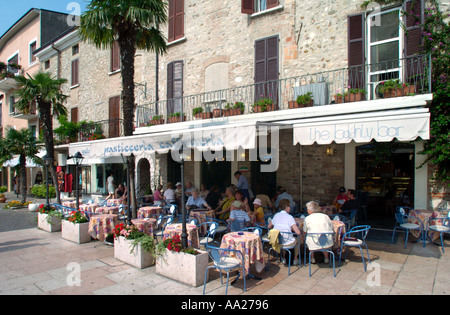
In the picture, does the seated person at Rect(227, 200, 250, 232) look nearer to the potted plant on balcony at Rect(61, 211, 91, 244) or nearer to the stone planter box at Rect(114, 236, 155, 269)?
the stone planter box at Rect(114, 236, 155, 269)

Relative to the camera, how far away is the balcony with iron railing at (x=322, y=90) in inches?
313

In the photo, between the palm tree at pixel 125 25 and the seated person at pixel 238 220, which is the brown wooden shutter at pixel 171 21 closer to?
the palm tree at pixel 125 25

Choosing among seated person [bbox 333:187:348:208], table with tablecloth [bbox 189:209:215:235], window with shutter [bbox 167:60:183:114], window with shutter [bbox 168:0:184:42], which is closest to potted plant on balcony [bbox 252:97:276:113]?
seated person [bbox 333:187:348:208]

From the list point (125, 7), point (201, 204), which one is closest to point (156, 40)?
point (125, 7)

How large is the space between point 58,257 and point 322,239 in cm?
590

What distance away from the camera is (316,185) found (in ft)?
33.0

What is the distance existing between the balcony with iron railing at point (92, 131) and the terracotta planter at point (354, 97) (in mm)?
12034

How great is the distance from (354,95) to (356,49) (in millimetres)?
1772

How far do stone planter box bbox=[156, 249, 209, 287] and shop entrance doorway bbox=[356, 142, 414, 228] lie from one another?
21.2 feet

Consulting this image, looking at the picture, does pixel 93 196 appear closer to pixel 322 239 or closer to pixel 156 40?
pixel 156 40

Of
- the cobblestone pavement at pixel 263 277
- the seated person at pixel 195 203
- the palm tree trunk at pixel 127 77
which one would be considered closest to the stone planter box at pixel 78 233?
the cobblestone pavement at pixel 263 277

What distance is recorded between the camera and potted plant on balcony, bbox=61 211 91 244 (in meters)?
7.98

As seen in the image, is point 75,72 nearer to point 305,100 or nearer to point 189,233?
point 305,100

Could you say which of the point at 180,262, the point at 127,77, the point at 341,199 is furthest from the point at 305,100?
the point at 180,262
